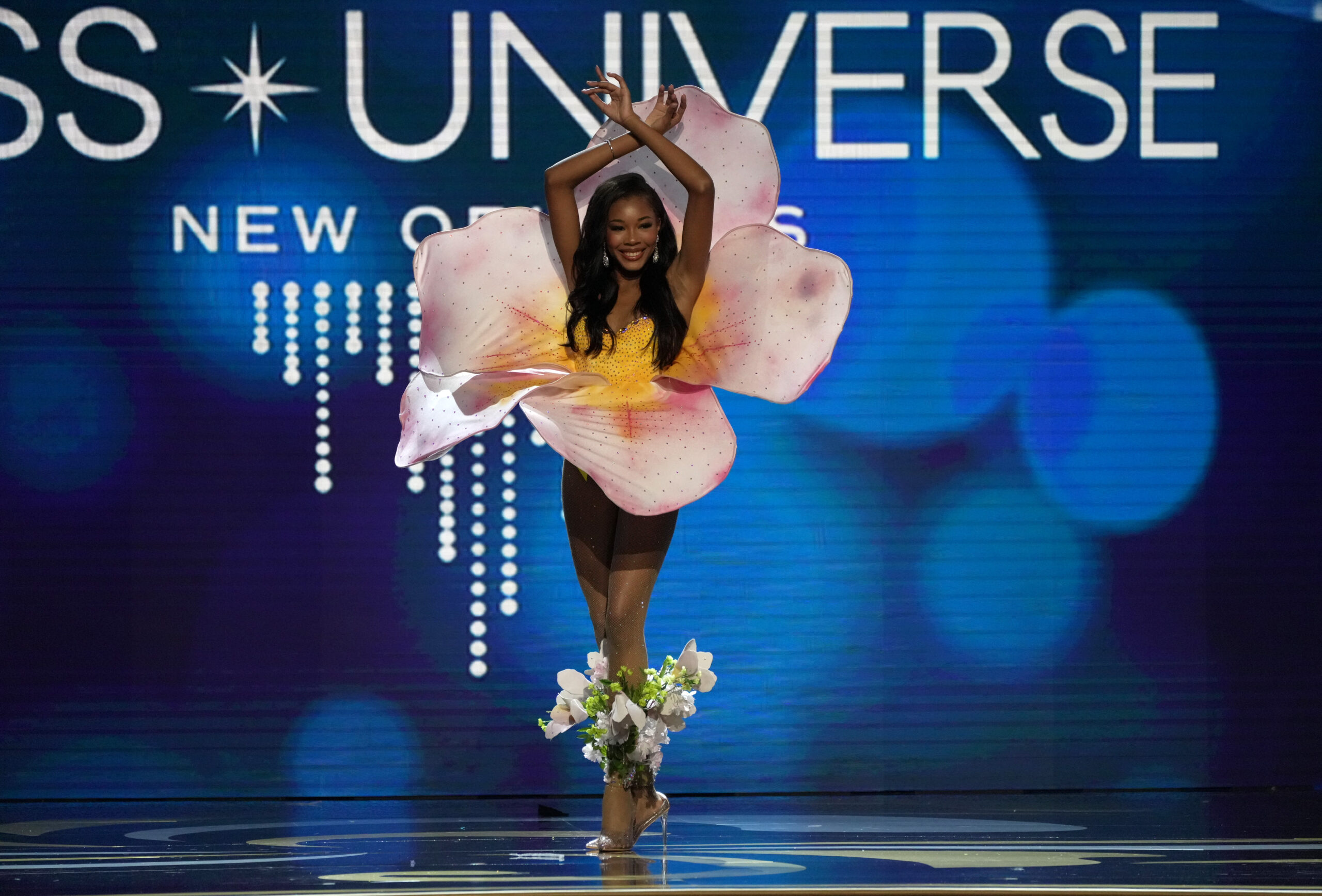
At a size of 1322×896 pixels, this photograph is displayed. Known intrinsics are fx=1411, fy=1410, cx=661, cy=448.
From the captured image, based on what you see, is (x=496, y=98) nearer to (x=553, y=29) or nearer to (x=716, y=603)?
(x=553, y=29)

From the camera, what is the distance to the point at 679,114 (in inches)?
109

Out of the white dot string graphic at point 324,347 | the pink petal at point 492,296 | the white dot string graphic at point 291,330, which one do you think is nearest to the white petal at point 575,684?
the pink petal at point 492,296

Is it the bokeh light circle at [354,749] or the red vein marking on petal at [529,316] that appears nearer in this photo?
the red vein marking on petal at [529,316]

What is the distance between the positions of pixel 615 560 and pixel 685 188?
2.44 feet

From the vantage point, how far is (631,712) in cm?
258

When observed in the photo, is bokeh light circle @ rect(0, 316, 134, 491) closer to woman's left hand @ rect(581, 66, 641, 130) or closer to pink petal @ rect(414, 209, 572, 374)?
pink petal @ rect(414, 209, 572, 374)

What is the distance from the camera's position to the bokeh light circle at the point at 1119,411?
4.10 meters

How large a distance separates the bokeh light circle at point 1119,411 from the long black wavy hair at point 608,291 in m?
1.73

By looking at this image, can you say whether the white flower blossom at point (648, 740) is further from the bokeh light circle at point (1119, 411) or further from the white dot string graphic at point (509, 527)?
the bokeh light circle at point (1119, 411)

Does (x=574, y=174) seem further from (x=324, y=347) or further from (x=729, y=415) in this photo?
(x=324, y=347)

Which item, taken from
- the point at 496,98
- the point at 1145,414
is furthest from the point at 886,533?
the point at 496,98

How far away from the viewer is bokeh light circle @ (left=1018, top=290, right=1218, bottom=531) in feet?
13.4

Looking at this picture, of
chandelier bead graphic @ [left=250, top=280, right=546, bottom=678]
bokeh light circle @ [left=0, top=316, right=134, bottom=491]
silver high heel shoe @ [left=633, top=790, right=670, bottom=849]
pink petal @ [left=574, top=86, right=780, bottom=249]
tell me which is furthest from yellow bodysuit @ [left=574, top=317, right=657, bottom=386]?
bokeh light circle @ [left=0, top=316, right=134, bottom=491]

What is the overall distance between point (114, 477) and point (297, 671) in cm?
76
